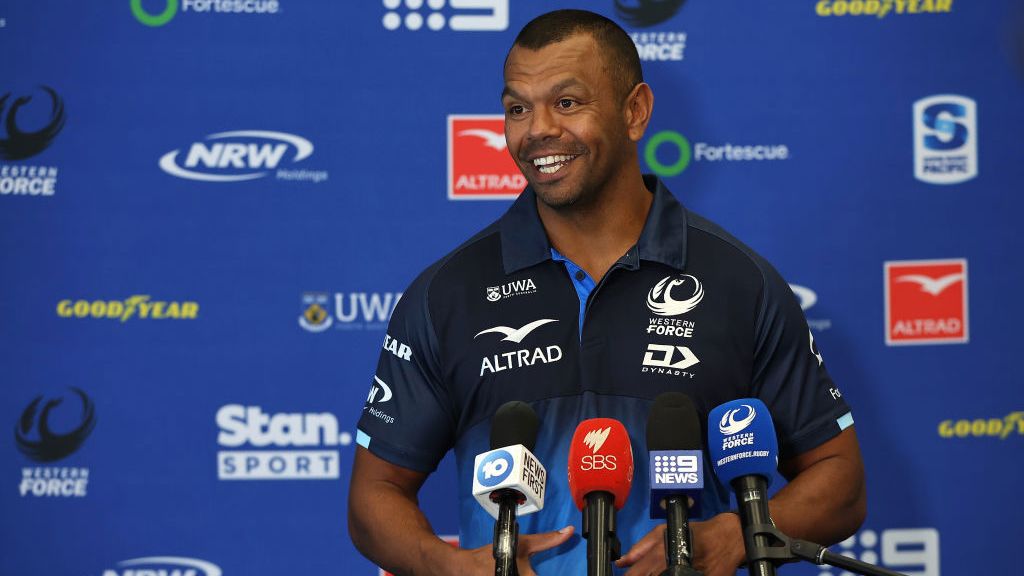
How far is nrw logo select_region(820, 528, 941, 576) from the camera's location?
3.27m

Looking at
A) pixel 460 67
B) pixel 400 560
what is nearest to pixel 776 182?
pixel 460 67

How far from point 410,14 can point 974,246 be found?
5.68 ft

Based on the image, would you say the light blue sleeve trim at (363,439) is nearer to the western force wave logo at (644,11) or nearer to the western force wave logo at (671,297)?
the western force wave logo at (671,297)

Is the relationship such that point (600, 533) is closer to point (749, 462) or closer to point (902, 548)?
A: point (749, 462)

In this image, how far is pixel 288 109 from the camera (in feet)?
10.5

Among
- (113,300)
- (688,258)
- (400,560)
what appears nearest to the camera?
(400,560)

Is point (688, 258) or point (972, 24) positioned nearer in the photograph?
point (688, 258)

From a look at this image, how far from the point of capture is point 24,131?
124 inches


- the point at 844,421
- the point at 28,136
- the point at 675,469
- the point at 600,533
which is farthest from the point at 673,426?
the point at 28,136

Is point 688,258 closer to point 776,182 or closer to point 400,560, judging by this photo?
→ point 400,560

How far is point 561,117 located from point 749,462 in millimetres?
822

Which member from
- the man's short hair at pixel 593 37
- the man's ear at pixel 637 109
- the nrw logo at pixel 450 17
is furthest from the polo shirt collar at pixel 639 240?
the nrw logo at pixel 450 17

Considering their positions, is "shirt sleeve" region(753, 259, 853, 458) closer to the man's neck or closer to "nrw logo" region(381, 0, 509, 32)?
the man's neck

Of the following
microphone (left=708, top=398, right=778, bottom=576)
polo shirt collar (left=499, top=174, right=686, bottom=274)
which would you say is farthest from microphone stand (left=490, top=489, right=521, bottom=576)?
polo shirt collar (left=499, top=174, right=686, bottom=274)
